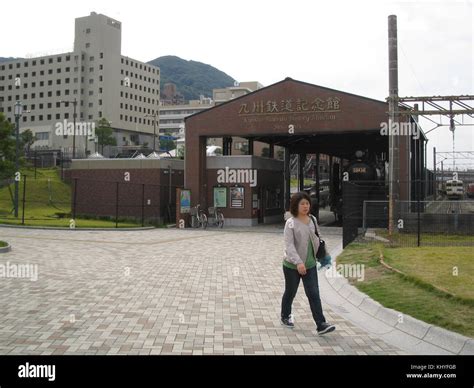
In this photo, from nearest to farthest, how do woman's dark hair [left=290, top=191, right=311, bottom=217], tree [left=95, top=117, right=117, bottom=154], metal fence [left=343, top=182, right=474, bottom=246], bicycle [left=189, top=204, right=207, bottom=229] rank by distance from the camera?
woman's dark hair [left=290, top=191, right=311, bottom=217]
metal fence [left=343, top=182, right=474, bottom=246]
bicycle [left=189, top=204, right=207, bottom=229]
tree [left=95, top=117, right=117, bottom=154]

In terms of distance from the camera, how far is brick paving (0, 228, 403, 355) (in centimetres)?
650

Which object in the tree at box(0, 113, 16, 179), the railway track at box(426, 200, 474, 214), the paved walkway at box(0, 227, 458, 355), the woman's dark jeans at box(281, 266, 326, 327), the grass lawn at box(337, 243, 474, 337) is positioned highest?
the tree at box(0, 113, 16, 179)

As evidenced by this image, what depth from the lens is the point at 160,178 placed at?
1217 inches

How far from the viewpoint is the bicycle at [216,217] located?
2950 cm

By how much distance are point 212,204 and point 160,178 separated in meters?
3.57

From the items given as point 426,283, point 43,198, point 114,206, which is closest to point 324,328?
point 426,283

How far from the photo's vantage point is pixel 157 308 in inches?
340

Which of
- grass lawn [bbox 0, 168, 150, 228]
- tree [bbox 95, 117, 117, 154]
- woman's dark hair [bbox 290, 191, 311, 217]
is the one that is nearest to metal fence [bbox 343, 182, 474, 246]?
woman's dark hair [bbox 290, 191, 311, 217]

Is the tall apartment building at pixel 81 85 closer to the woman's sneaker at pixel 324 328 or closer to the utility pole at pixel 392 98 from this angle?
the utility pole at pixel 392 98

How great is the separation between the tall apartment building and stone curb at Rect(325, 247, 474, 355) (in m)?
91.4

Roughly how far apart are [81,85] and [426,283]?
98.5 meters

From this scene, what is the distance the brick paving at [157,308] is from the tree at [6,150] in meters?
17.9

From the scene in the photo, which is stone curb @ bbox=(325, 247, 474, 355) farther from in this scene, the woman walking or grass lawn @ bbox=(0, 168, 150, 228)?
grass lawn @ bbox=(0, 168, 150, 228)
